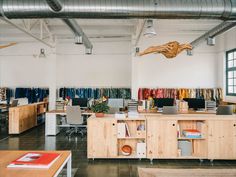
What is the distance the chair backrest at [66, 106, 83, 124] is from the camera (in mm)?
6438

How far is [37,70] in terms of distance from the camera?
382 inches

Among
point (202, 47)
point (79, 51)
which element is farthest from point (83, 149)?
point (202, 47)

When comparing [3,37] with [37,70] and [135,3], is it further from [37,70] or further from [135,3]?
[135,3]

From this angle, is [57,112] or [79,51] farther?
[79,51]

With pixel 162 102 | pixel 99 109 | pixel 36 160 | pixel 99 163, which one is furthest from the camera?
pixel 162 102

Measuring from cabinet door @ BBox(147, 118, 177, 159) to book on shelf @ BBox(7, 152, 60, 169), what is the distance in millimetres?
2467

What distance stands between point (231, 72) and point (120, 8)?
6.46 metres

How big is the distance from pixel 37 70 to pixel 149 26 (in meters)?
6.33

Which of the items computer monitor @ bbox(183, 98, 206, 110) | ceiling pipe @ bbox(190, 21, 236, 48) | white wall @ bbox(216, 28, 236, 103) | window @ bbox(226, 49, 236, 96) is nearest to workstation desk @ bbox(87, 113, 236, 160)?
computer monitor @ bbox(183, 98, 206, 110)

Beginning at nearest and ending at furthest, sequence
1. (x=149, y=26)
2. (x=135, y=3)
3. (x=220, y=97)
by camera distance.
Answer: (x=135, y=3) → (x=149, y=26) → (x=220, y=97)

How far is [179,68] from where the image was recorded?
9.14 meters

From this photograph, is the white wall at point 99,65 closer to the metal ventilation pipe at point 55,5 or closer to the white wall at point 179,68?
the white wall at point 179,68

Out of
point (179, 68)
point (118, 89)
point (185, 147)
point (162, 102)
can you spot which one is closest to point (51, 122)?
point (118, 89)

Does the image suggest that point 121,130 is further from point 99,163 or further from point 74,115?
point 74,115
